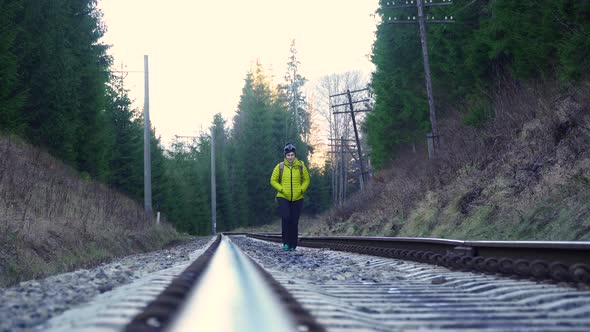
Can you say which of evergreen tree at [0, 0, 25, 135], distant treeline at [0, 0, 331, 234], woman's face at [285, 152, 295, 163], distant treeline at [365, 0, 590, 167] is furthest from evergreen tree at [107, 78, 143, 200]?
woman's face at [285, 152, 295, 163]

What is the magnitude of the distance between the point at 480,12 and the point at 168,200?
4408 centimetres

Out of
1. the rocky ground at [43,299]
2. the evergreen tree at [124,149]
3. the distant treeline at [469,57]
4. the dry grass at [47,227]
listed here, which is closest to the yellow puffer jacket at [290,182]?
the dry grass at [47,227]

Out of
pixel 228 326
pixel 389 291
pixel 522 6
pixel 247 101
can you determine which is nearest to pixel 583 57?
pixel 522 6

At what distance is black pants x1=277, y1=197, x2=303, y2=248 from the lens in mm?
11844

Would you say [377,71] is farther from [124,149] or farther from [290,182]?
[290,182]

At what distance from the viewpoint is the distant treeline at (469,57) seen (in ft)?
46.7

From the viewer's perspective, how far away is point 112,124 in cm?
Answer: 4722

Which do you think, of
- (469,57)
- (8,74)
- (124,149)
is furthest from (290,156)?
(124,149)

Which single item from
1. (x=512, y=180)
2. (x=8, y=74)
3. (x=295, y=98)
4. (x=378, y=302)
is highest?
(x=295, y=98)

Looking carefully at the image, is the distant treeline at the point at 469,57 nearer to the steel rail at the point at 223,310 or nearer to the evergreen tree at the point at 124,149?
the steel rail at the point at 223,310

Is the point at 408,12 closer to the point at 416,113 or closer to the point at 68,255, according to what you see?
the point at 416,113

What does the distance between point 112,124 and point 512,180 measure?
1551 inches

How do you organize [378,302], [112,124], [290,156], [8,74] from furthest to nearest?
[112,124] → [8,74] → [290,156] → [378,302]

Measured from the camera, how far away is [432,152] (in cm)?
2017
